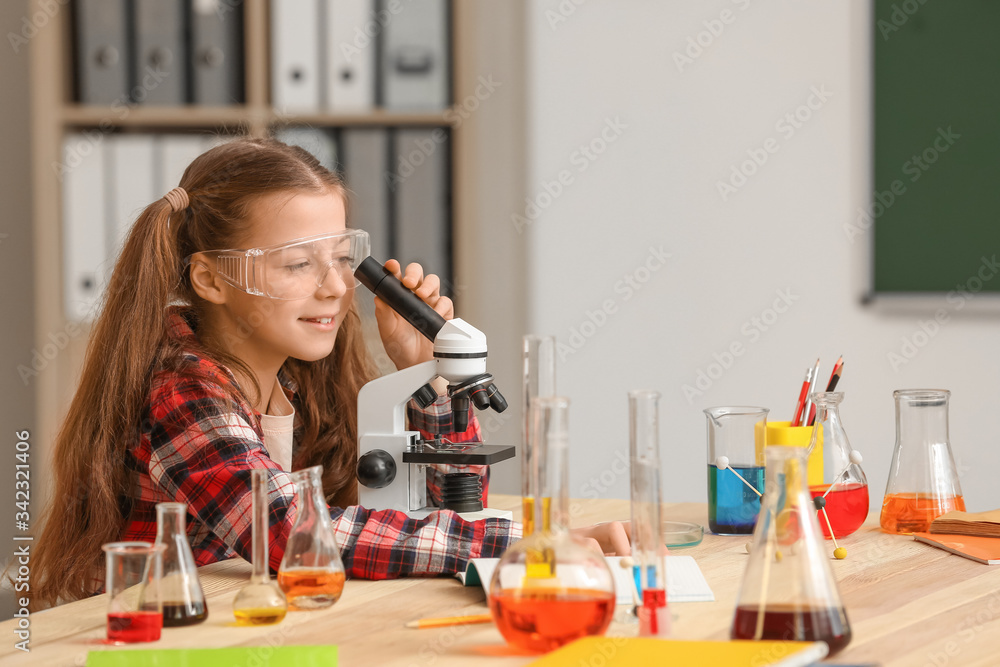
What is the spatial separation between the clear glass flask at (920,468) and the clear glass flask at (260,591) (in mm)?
809

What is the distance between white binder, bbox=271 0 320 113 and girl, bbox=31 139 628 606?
102 cm

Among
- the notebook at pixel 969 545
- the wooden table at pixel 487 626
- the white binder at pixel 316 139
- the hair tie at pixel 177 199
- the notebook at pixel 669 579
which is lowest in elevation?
the wooden table at pixel 487 626

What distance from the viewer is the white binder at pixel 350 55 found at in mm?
2600

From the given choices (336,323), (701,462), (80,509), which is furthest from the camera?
(701,462)

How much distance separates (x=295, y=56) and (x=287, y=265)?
4.21ft

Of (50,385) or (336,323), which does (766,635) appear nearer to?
(336,323)

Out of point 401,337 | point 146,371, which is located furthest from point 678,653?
point 401,337

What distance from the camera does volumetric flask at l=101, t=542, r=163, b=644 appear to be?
0.90m

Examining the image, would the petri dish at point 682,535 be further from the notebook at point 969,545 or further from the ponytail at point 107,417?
the ponytail at point 107,417

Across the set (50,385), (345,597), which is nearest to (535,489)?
(345,597)

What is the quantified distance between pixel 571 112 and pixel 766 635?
215 cm

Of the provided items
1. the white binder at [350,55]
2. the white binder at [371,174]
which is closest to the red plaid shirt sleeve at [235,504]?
the white binder at [371,174]

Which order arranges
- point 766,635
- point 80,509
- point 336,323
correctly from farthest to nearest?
point 336,323
point 80,509
point 766,635

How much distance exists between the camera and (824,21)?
2562 mm
